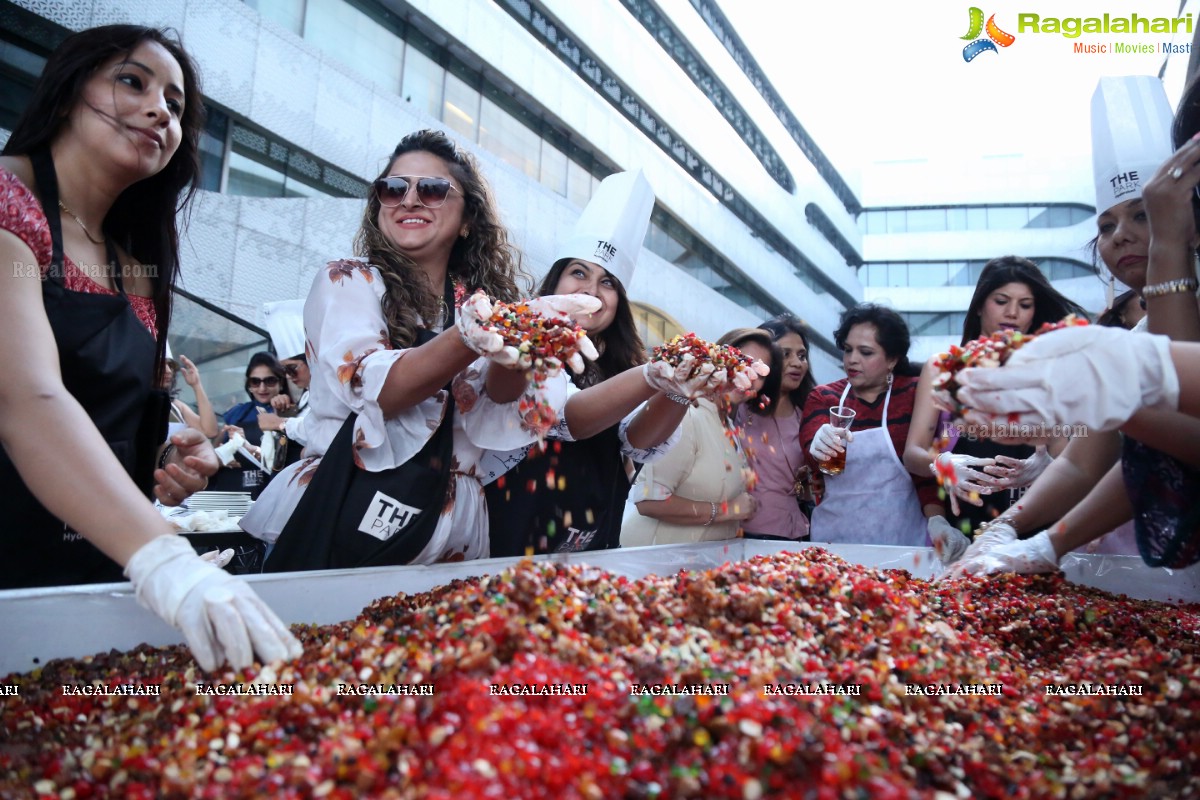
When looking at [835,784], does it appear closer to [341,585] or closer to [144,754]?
[144,754]

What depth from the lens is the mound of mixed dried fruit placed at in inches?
32.9

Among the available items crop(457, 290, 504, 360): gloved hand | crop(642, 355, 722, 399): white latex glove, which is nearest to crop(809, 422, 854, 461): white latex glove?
crop(642, 355, 722, 399): white latex glove

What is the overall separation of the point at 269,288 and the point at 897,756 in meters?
7.80

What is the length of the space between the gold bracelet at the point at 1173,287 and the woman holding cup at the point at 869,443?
124 centimetres

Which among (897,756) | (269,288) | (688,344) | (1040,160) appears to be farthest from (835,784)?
(1040,160)

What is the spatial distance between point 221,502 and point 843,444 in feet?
9.55

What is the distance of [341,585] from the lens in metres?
1.60

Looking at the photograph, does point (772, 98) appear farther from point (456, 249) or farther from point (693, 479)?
point (456, 249)

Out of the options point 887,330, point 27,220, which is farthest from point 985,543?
point 27,220

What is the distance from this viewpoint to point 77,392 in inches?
60.0

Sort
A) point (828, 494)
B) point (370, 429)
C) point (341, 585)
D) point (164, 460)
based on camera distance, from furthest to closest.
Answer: point (828, 494)
point (164, 460)
point (370, 429)
point (341, 585)

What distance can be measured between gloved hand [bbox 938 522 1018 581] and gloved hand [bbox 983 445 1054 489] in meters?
0.16

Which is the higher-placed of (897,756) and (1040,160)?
(1040,160)

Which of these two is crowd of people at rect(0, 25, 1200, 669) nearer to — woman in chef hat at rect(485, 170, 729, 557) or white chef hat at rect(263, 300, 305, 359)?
woman in chef hat at rect(485, 170, 729, 557)
